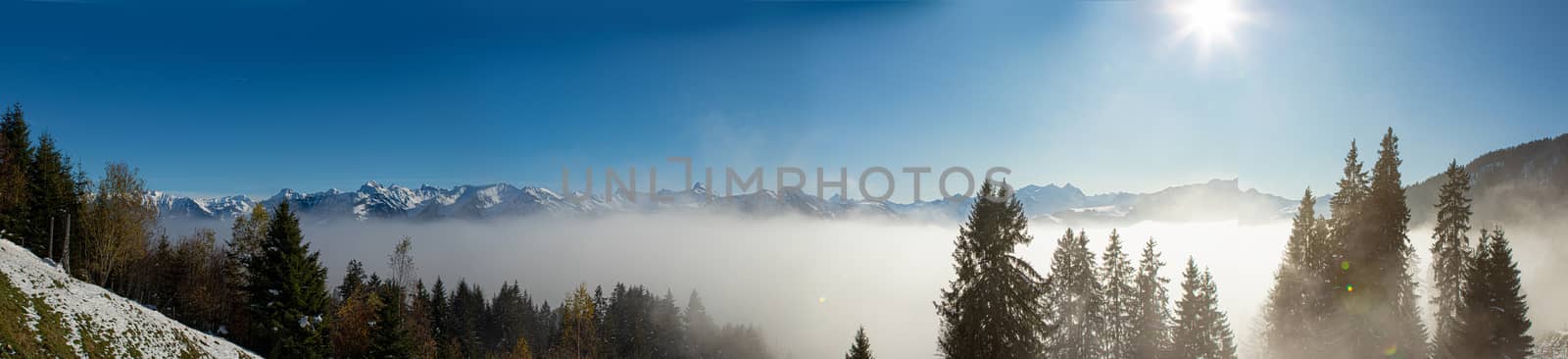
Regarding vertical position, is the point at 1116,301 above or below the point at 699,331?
above

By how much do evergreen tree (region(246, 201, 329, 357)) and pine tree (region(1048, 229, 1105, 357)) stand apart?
46.4 meters

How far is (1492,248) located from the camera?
2344cm

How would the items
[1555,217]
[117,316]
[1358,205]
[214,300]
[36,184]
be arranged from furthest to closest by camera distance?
[1555,217] < [214,300] < [36,184] < [117,316] < [1358,205]

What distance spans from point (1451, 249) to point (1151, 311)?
12.0 metres

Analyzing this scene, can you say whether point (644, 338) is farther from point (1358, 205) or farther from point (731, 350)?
point (1358, 205)

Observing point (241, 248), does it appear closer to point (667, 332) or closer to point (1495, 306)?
point (667, 332)

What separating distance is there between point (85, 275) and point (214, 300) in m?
15.1

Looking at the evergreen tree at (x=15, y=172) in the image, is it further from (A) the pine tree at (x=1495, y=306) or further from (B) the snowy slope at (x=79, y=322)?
(A) the pine tree at (x=1495, y=306)

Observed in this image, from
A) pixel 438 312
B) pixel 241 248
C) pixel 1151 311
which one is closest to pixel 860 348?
pixel 1151 311

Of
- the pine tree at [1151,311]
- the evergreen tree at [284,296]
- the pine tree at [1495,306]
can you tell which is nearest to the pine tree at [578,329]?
the evergreen tree at [284,296]

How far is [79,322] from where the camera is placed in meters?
23.2

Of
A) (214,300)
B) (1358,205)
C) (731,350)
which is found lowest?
(731,350)

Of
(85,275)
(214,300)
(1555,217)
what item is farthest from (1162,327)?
(1555,217)

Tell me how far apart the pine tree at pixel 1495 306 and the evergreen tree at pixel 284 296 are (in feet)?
203
